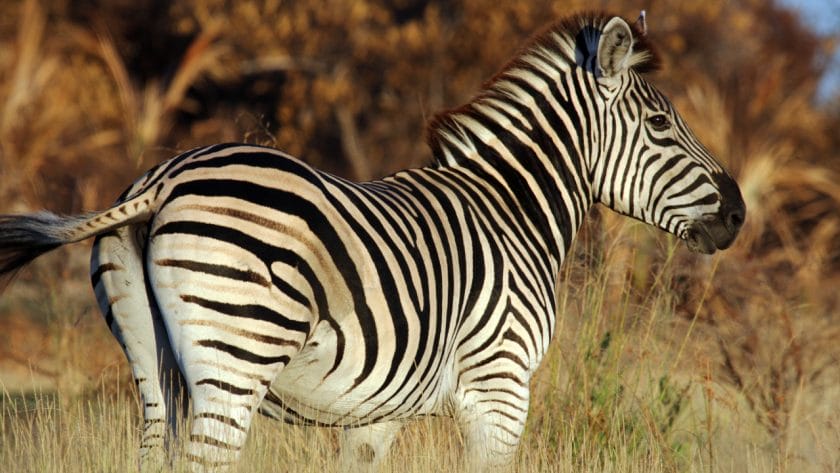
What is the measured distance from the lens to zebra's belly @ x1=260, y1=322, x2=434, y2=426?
393 centimetres

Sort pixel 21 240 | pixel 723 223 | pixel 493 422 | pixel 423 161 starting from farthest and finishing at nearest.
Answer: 1. pixel 423 161
2. pixel 723 223
3. pixel 493 422
4. pixel 21 240

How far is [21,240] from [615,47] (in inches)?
109

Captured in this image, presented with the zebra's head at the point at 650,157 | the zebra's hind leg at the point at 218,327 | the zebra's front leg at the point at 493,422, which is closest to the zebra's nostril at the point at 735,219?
the zebra's head at the point at 650,157

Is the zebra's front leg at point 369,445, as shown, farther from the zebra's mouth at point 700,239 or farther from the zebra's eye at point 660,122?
the zebra's eye at point 660,122

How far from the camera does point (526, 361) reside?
464cm

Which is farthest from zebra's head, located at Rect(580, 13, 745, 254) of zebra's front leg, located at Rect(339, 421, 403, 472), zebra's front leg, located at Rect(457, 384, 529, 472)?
zebra's front leg, located at Rect(339, 421, 403, 472)

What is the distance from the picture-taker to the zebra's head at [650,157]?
202 inches

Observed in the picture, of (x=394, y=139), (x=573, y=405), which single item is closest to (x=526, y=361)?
(x=573, y=405)

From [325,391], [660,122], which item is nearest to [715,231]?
[660,122]

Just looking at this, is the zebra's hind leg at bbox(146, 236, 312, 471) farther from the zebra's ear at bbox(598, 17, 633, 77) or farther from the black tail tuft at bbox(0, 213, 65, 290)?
the zebra's ear at bbox(598, 17, 633, 77)

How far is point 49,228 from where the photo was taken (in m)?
3.87

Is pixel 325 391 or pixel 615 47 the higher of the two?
pixel 615 47

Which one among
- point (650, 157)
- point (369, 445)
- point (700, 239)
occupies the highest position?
point (650, 157)

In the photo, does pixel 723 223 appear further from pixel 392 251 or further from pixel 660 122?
pixel 392 251
